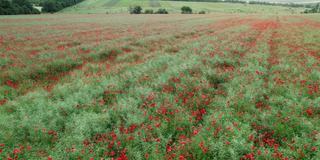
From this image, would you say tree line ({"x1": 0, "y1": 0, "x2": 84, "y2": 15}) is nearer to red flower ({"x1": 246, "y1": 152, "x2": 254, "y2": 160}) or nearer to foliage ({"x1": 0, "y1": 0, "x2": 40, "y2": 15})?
foliage ({"x1": 0, "y1": 0, "x2": 40, "y2": 15})

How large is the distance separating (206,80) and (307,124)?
367cm

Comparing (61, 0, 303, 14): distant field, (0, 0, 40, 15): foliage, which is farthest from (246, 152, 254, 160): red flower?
(61, 0, 303, 14): distant field

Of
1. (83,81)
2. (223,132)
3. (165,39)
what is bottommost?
(223,132)

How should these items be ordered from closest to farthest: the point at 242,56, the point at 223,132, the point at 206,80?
the point at 223,132
the point at 206,80
the point at 242,56

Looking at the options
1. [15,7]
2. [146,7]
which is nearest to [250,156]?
[15,7]

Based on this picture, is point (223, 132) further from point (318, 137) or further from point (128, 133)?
point (128, 133)

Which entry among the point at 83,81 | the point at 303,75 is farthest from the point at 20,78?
the point at 303,75

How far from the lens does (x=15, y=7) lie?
3095 inches

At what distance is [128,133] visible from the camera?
4.42m

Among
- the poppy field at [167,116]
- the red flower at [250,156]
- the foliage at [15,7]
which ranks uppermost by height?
the foliage at [15,7]

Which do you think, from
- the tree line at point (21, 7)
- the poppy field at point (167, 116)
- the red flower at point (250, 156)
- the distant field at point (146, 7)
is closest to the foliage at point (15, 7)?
the tree line at point (21, 7)

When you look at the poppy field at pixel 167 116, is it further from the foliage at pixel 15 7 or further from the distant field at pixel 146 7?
the distant field at pixel 146 7

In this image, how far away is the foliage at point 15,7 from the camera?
73500 millimetres

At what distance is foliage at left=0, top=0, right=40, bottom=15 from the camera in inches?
2894
